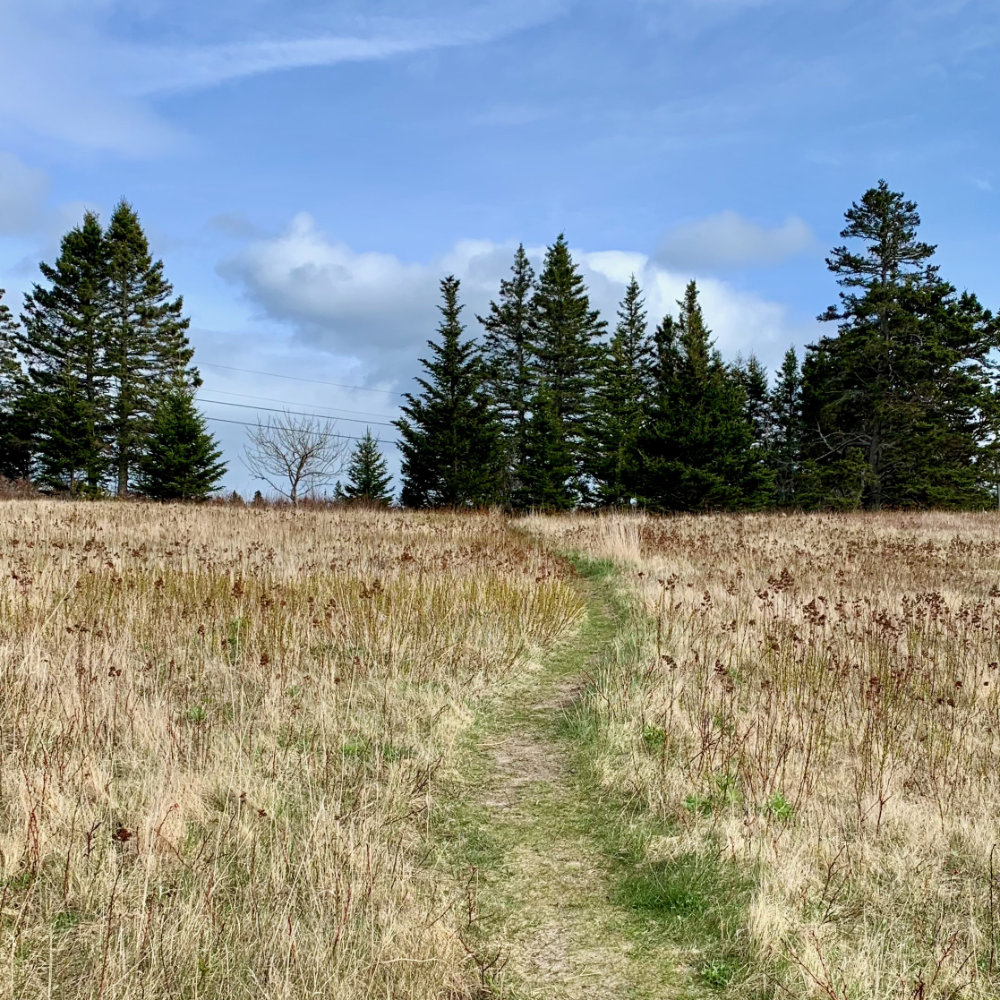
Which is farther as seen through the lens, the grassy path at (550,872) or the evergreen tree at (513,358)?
the evergreen tree at (513,358)

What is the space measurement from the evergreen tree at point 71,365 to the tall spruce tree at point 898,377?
121ft

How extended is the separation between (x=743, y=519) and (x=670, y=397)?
1073 centimetres

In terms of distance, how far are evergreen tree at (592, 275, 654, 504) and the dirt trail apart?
87.2 ft

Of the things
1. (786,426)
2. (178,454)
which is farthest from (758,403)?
(178,454)

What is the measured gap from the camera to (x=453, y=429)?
34.4m

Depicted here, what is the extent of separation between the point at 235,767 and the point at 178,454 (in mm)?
33394

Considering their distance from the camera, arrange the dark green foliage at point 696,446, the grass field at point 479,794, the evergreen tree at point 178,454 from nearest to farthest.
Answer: the grass field at point 479,794 → the dark green foliage at point 696,446 → the evergreen tree at point 178,454

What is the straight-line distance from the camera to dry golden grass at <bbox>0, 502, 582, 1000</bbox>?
2.58 meters

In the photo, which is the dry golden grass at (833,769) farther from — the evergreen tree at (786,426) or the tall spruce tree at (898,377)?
the evergreen tree at (786,426)

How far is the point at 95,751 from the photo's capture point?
160 inches

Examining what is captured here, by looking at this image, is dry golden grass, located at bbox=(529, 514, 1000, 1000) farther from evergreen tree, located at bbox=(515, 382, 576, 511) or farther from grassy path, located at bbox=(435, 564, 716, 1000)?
evergreen tree, located at bbox=(515, 382, 576, 511)

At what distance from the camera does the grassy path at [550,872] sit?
9.01 ft

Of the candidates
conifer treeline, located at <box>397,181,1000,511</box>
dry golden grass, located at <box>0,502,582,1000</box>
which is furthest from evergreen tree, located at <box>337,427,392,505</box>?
dry golden grass, located at <box>0,502,582,1000</box>

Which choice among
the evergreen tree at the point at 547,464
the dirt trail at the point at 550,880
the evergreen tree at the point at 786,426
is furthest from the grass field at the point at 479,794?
the evergreen tree at the point at 786,426
